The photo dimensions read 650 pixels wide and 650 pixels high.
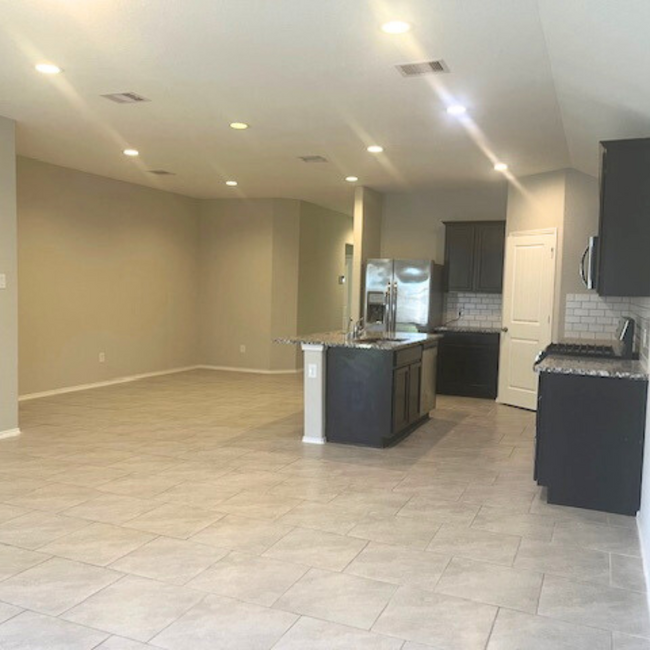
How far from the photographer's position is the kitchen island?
5523 millimetres

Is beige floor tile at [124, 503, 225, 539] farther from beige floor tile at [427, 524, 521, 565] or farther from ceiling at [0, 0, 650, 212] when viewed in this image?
ceiling at [0, 0, 650, 212]

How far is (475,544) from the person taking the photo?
11.5 ft

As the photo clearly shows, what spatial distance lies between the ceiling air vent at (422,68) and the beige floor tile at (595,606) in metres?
3.02

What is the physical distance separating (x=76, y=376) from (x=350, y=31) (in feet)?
20.6

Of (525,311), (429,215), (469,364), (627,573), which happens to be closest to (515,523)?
(627,573)

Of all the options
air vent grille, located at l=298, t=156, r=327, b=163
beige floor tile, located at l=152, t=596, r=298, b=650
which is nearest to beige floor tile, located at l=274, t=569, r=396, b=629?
beige floor tile, located at l=152, t=596, r=298, b=650

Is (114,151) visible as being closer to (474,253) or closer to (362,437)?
(362,437)

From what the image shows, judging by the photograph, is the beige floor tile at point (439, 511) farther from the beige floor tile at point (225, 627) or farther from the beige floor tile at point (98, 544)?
the beige floor tile at point (98, 544)

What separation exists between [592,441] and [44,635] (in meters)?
3.25

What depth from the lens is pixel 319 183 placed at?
28.5 feet

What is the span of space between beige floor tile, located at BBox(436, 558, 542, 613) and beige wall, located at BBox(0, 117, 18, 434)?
4243mm

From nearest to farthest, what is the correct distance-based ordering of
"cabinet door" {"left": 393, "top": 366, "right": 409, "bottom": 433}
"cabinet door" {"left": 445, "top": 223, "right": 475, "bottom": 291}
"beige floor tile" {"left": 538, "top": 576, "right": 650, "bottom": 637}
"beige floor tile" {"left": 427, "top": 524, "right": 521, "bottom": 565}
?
"beige floor tile" {"left": 538, "top": 576, "right": 650, "bottom": 637}, "beige floor tile" {"left": 427, "top": 524, "right": 521, "bottom": 565}, "cabinet door" {"left": 393, "top": 366, "right": 409, "bottom": 433}, "cabinet door" {"left": 445, "top": 223, "right": 475, "bottom": 291}

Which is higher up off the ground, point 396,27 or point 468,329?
point 396,27

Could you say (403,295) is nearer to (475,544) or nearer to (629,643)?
(475,544)
